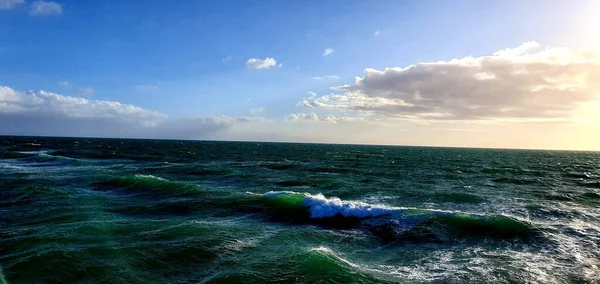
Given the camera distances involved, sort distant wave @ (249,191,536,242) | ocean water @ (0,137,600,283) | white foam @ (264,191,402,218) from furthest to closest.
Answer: white foam @ (264,191,402,218) < distant wave @ (249,191,536,242) < ocean water @ (0,137,600,283)

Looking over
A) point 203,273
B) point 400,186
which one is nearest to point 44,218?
point 203,273

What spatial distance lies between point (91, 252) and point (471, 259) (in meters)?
14.0

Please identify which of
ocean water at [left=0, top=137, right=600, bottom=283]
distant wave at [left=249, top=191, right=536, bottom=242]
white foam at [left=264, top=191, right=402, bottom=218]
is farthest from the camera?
white foam at [left=264, top=191, right=402, bottom=218]

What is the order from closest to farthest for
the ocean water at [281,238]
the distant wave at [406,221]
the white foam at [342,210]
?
the ocean water at [281,238]
the distant wave at [406,221]
the white foam at [342,210]

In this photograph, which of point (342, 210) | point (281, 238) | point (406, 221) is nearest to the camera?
point (281, 238)

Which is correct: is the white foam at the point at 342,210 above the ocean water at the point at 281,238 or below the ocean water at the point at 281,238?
above

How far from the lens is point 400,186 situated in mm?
35312

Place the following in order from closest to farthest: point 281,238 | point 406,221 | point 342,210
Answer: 1. point 281,238
2. point 406,221
3. point 342,210

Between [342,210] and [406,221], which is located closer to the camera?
[406,221]

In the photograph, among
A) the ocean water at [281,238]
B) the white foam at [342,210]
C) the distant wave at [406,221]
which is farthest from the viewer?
the white foam at [342,210]

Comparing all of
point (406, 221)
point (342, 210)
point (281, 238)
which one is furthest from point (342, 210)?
point (281, 238)

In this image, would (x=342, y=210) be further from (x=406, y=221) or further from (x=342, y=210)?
(x=406, y=221)

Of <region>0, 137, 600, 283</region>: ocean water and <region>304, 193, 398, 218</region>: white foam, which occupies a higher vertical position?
<region>304, 193, 398, 218</region>: white foam

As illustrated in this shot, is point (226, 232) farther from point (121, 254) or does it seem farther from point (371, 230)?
point (371, 230)
